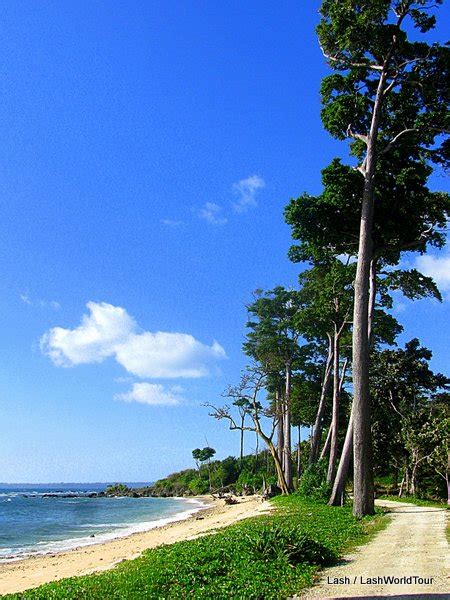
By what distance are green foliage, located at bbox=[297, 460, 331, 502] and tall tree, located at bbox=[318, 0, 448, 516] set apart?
733 cm

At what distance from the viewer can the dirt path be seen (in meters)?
6.86

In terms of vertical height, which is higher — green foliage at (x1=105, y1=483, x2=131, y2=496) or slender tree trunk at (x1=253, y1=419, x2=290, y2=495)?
slender tree trunk at (x1=253, y1=419, x2=290, y2=495)

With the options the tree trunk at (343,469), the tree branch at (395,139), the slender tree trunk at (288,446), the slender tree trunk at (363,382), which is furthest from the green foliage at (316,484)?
the tree branch at (395,139)

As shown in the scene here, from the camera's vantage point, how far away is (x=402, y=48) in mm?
19281

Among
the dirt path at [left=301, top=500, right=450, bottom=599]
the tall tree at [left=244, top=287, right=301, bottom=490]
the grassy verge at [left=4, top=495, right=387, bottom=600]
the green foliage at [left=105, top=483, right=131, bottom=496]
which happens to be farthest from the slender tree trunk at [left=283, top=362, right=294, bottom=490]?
the green foliage at [left=105, top=483, right=131, bottom=496]

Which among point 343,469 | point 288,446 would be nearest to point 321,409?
point 288,446

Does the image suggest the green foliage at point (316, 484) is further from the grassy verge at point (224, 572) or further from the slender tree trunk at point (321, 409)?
the grassy verge at point (224, 572)

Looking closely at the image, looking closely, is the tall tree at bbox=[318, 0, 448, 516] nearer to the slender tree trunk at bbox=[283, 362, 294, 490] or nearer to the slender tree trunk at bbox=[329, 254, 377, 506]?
the slender tree trunk at bbox=[329, 254, 377, 506]

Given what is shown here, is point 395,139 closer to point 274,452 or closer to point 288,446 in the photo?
point 274,452

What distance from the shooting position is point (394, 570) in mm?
8180

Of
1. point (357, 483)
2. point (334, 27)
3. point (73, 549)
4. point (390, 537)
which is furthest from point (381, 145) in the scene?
point (73, 549)

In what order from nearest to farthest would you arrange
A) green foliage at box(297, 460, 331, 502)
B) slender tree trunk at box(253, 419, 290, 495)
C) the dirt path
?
the dirt path
green foliage at box(297, 460, 331, 502)
slender tree trunk at box(253, 419, 290, 495)

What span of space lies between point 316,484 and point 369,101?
57.0ft

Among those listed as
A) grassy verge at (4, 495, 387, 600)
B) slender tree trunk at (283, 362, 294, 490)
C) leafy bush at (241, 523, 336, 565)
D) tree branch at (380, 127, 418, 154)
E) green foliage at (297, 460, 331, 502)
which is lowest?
A: grassy verge at (4, 495, 387, 600)
